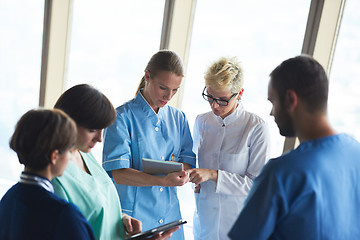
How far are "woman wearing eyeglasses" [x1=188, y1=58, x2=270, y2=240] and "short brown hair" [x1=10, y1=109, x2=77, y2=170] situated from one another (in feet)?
3.14

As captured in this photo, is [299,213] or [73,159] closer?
[299,213]

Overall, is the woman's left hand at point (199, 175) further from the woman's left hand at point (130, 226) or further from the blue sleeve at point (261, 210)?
the blue sleeve at point (261, 210)

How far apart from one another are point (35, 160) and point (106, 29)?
8.67ft

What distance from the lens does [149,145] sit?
1.88m

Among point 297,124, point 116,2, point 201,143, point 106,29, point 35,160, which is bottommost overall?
point 201,143

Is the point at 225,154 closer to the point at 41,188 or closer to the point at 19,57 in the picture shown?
the point at 41,188

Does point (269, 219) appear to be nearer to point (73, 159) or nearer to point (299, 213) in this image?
point (299, 213)

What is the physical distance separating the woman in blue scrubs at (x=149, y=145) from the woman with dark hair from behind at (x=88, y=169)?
1.28ft

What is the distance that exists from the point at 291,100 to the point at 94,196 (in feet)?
2.43

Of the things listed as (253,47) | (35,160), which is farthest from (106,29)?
(35,160)

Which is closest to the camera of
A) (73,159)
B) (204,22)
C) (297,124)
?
(297,124)

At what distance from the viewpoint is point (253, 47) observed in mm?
3123

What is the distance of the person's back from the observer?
96 cm

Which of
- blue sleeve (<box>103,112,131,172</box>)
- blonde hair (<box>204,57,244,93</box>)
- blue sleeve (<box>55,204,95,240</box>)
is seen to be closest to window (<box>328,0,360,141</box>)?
blonde hair (<box>204,57,244,93</box>)
